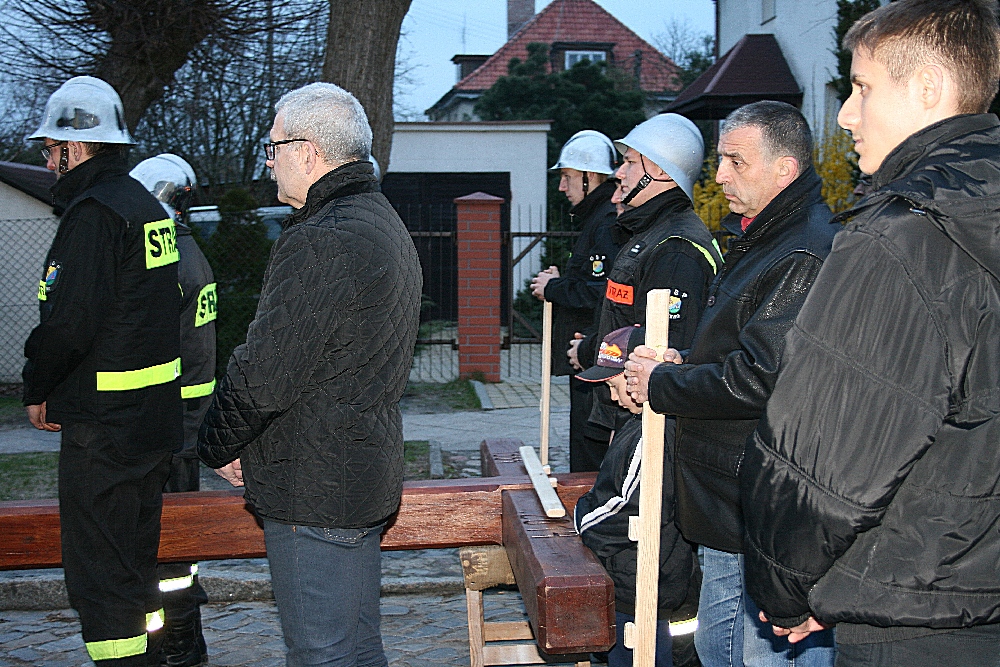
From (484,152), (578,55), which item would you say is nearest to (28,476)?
(484,152)

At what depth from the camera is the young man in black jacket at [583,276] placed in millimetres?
5164

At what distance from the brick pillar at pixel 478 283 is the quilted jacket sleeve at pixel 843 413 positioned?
399 inches

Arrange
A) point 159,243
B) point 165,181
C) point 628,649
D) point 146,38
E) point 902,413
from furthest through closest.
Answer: point 146,38 → point 165,181 → point 159,243 → point 628,649 → point 902,413

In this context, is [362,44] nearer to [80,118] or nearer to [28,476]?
Answer: [28,476]

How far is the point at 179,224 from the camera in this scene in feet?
16.0

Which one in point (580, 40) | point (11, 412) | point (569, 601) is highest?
point (580, 40)

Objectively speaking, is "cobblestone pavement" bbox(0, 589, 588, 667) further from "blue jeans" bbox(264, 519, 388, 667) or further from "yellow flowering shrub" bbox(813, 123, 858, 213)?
"yellow flowering shrub" bbox(813, 123, 858, 213)

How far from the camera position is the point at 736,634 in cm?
295

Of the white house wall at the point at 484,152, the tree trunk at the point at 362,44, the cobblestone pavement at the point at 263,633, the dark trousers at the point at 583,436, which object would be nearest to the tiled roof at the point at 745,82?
the white house wall at the point at 484,152

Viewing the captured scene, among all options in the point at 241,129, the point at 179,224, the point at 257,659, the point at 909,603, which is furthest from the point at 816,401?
the point at 241,129

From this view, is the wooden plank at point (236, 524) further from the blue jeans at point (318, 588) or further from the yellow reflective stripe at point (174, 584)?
the blue jeans at point (318, 588)

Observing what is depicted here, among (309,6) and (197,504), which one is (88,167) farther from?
(309,6)

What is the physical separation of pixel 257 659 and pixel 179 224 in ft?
6.72

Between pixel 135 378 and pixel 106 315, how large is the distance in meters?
0.24
